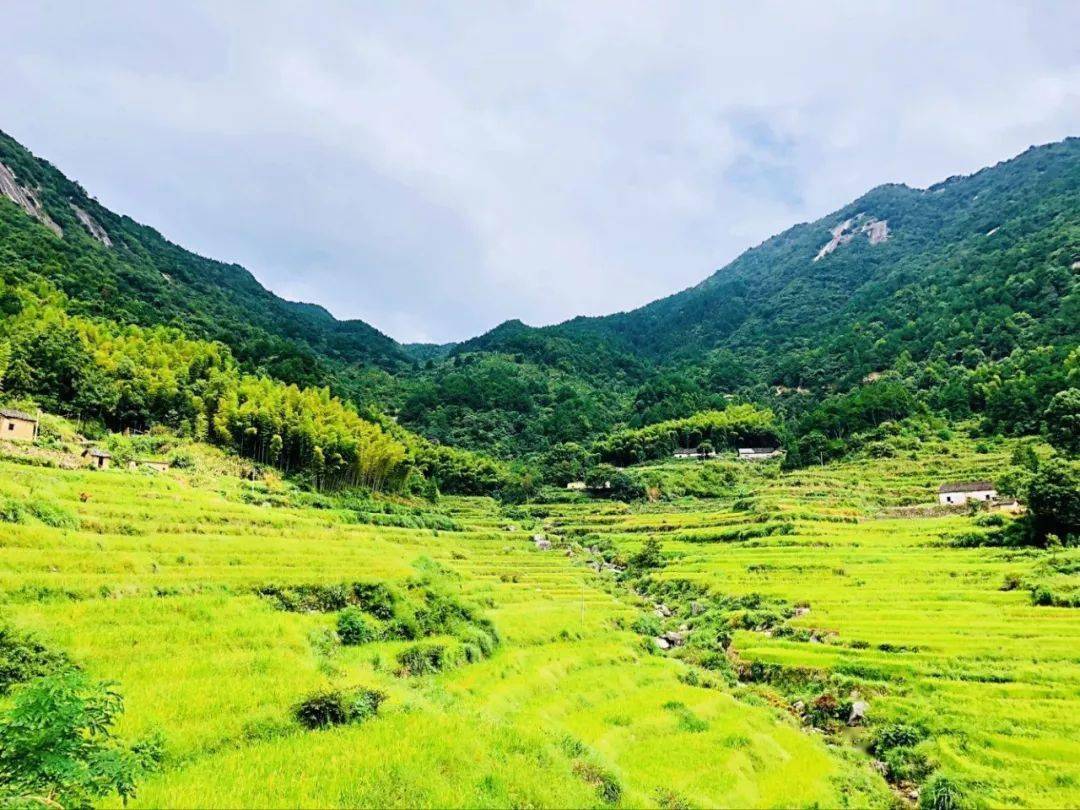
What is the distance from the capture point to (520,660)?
1101 inches

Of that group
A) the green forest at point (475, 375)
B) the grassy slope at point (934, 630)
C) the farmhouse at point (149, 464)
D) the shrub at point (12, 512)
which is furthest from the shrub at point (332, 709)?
the green forest at point (475, 375)

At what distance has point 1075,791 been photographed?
18.5 m

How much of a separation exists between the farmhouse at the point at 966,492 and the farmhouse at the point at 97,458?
74768mm

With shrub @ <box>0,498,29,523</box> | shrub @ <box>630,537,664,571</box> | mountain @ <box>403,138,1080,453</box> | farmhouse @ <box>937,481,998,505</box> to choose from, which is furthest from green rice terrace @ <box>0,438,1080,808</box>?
mountain @ <box>403,138,1080,453</box>

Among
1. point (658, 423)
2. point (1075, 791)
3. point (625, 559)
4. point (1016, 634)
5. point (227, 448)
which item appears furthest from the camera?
point (658, 423)

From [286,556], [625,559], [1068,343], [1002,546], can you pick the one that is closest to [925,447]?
[1068,343]

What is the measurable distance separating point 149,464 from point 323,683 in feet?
132

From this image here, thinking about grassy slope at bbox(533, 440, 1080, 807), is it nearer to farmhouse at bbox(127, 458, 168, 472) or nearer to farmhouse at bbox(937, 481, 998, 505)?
Answer: farmhouse at bbox(937, 481, 998, 505)

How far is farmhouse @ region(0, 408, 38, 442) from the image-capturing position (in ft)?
142

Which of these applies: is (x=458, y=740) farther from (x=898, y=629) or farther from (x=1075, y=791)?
(x=898, y=629)

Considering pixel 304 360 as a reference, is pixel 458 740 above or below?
below

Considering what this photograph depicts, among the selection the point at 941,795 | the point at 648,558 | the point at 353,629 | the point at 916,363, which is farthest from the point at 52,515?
the point at 916,363

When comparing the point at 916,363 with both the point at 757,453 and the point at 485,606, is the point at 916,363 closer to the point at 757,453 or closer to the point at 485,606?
the point at 757,453

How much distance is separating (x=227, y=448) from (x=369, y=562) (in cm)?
3956
